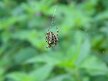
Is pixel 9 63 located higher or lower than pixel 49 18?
lower

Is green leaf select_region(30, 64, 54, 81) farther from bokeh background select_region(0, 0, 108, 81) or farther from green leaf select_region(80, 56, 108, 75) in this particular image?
green leaf select_region(80, 56, 108, 75)

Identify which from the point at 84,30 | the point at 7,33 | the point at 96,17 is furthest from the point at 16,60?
the point at 96,17

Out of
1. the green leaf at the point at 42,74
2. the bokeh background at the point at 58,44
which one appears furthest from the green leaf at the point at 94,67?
the green leaf at the point at 42,74

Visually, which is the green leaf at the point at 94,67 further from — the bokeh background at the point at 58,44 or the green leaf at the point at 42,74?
the green leaf at the point at 42,74

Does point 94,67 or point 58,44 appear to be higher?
point 58,44

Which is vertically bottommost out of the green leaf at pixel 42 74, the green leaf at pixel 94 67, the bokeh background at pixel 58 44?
the green leaf at pixel 94 67

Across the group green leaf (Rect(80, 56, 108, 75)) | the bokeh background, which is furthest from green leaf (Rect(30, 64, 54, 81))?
green leaf (Rect(80, 56, 108, 75))

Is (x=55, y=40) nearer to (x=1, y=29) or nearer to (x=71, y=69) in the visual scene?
(x=71, y=69)

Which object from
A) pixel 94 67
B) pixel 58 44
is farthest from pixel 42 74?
pixel 58 44

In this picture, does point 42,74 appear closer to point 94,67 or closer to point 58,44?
point 94,67
